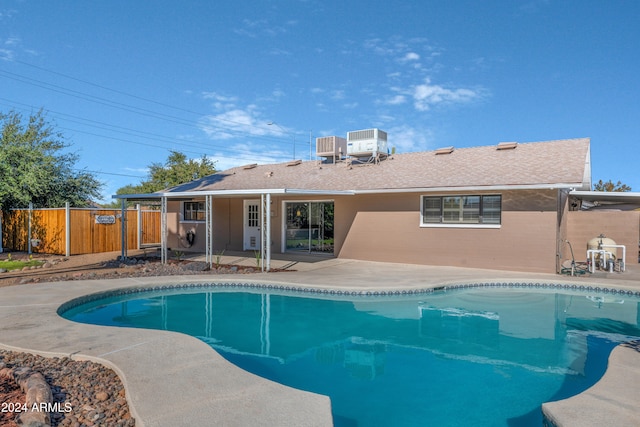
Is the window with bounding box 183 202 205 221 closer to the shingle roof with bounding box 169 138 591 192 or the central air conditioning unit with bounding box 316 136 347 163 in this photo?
the shingle roof with bounding box 169 138 591 192

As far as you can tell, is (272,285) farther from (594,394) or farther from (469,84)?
(469,84)

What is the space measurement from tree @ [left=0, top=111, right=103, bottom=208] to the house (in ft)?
21.8

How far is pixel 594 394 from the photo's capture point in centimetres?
385

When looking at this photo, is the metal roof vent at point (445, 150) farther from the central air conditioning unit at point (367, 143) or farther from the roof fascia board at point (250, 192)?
the roof fascia board at point (250, 192)

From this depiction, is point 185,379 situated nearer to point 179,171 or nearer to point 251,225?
point 251,225

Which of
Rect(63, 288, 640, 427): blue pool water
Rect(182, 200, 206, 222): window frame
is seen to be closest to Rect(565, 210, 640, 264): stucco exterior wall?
Rect(63, 288, 640, 427): blue pool water

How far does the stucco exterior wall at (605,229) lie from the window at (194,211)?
15.1m

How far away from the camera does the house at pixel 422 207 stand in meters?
12.0

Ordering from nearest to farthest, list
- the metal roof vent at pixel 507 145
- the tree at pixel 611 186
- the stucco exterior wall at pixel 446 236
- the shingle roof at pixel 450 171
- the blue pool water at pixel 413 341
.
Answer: the blue pool water at pixel 413 341
the stucco exterior wall at pixel 446 236
the shingle roof at pixel 450 171
the metal roof vent at pixel 507 145
the tree at pixel 611 186

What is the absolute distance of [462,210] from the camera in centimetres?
1315

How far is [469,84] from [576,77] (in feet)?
13.5

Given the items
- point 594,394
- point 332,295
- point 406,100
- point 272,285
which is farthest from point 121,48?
point 594,394

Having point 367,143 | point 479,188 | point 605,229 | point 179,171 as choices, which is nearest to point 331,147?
point 367,143

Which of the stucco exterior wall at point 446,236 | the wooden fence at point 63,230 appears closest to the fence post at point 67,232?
the wooden fence at point 63,230
